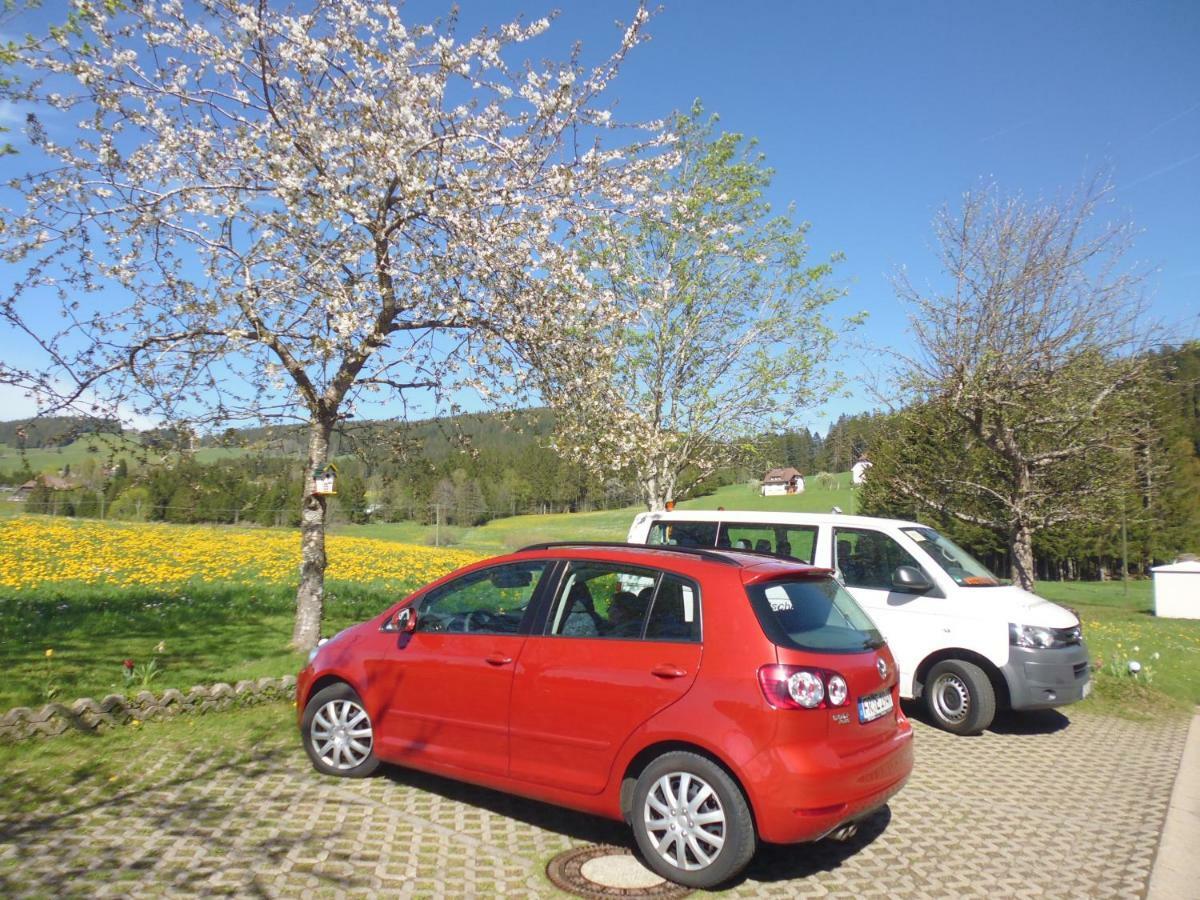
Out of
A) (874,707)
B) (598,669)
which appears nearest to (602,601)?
(598,669)

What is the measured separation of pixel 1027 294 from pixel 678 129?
21.7 ft

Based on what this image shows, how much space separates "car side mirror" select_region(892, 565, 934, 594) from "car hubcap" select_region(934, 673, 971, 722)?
0.87 meters

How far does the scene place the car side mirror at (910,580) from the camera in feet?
25.4

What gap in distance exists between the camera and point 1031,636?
7.52 meters

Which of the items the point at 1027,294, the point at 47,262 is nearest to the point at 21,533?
the point at 47,262

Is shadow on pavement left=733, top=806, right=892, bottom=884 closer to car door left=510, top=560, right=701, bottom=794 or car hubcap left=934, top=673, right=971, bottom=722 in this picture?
car door left=510, top=560, right=701, bottom=794

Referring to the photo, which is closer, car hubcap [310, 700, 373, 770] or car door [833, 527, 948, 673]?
car hubcap [310, 700, 373, 770]

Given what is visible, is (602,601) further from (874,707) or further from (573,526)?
(573,526)

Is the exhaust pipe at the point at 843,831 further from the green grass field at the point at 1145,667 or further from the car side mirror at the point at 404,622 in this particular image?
the green grass field at the point at 1145,667

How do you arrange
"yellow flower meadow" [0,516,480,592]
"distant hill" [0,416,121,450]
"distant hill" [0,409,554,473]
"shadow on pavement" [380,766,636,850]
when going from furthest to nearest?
"yellow flower meadow" [0,516,480,592]
"distant hill" [0,409,554,473]
"distant hill" [0,416,121,450]
"shadow on pavement" [380,766,636,850]

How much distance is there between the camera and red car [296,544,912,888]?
388cm

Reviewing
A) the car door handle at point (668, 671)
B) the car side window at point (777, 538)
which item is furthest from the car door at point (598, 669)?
the car side window at point (777, 538)

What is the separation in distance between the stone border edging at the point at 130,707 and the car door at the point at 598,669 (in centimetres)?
339

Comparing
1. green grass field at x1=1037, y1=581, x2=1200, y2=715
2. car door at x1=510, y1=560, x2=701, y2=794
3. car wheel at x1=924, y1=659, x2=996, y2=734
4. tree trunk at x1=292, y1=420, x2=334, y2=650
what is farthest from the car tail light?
green grass field at x1=1037, y1=581, x2=1200, y2=715
